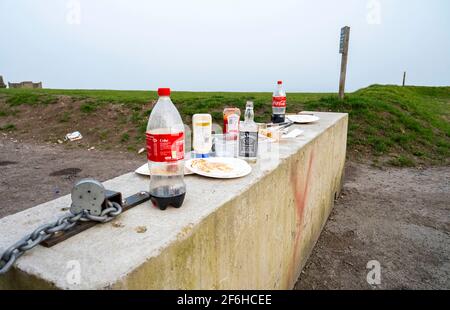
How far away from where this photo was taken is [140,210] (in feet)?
5.04

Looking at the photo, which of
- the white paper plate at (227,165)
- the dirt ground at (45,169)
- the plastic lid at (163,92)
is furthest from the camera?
the dirt ground at (45,169)

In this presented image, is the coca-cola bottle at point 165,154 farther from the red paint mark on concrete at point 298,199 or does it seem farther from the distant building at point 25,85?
the distant building at point 25,85

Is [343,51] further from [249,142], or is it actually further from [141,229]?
[141,229]

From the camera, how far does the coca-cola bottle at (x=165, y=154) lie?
59.7 inches

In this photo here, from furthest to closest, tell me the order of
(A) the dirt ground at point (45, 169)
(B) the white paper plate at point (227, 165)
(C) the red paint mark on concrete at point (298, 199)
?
→ (A) the dirt ground at point (45, 169), (C) the red paint mark on concrete at point (298, 199), (B) the white paper plate at point (227, 165)

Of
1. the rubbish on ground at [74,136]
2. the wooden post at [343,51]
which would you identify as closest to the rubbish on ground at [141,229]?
the rubbish on ground at [74,136]

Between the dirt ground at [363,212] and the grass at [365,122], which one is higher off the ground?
the grass at [365,122]

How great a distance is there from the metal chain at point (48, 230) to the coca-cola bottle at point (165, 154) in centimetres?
22

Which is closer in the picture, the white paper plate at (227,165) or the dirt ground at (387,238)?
the white paper plate at (227,165)

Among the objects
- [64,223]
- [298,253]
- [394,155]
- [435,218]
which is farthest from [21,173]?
[394,155]

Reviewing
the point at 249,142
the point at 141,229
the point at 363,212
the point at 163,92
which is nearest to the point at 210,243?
the point at 141,229

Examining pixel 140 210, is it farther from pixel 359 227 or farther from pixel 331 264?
pixel 359 227

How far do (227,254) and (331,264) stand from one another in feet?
7.57

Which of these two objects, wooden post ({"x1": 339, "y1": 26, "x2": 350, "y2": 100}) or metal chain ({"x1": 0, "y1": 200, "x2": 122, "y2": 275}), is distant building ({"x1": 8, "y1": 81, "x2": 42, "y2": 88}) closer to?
wooden post ({"x1": 339, "y1": 26, "x2": 350, "y2": 100})
